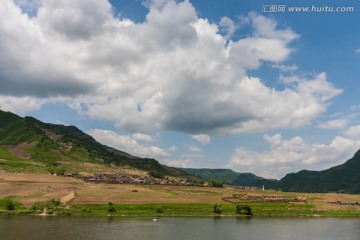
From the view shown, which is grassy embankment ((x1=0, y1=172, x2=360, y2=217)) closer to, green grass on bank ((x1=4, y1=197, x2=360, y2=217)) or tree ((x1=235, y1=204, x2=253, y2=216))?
green grass on bank ((x1=4, y1=197, x2=360, y2=217))

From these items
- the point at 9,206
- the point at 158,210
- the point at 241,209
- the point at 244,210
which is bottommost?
the point at 9,206

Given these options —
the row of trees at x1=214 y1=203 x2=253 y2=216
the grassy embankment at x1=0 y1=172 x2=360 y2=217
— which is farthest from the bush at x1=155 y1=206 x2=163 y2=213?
the row of trees at x1=214 y1=203 x2=253 y2=216

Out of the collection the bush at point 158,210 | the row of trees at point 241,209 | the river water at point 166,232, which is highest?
the row of trees at point 241,209

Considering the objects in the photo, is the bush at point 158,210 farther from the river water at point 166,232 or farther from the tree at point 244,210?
the river water at point 166,232

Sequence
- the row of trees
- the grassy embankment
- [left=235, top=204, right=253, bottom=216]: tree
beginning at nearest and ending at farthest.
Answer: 1. the grassy embankment
2. the row of trees
3. [left=235, top=204, right=253, bottom=216]: tree

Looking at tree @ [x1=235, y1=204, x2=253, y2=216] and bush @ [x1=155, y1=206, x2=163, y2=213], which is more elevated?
tree @ [x1=235, y1=204, x2=253, y2=216]

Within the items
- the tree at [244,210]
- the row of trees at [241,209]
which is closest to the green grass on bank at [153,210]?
the row of trees at [241,209]

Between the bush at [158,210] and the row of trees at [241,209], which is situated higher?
the row of trees at [241,209]

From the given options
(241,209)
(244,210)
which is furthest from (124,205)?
(244,210)

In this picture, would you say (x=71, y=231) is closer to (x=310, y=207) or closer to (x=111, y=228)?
(x=111, y=228)

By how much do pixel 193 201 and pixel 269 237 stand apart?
93.5 m

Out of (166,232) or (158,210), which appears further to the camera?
(158,210)

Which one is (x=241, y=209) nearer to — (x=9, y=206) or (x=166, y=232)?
(x=166, y=232)

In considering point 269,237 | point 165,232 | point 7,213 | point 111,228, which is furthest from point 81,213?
point 269,237
